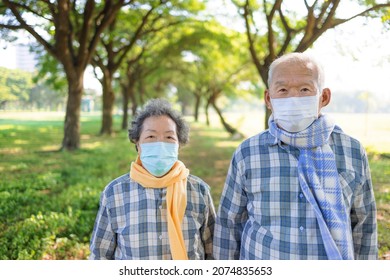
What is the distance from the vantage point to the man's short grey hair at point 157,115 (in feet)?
6.88

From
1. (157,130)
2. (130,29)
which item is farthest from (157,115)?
(130,29)

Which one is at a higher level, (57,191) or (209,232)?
(209,232)

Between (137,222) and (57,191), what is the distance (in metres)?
3.87

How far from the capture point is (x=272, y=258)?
1897 mm

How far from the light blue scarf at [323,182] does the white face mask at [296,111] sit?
44 mm

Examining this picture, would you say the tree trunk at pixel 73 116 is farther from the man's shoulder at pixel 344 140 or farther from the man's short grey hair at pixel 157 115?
the man's shoulder at pixel 344 140

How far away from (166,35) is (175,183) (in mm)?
14436

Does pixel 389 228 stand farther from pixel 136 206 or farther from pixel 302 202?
pixel 136 206

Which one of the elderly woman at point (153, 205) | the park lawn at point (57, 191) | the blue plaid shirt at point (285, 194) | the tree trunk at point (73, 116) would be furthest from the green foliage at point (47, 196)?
the blue plaid shirt at point (285, 194)

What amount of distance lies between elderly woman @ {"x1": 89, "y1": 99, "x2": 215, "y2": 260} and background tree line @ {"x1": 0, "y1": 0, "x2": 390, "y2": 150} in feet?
11.1

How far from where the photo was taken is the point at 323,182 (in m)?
1.79

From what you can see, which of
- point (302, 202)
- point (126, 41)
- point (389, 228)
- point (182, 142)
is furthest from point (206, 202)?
point (126, 41)

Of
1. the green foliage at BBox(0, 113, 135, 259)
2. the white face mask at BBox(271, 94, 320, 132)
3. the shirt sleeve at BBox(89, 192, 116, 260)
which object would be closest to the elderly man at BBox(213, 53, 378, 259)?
the white face mask at BBox(271, 94, 320, 132)

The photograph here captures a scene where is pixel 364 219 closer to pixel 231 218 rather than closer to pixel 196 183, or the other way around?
pixel 231 218
